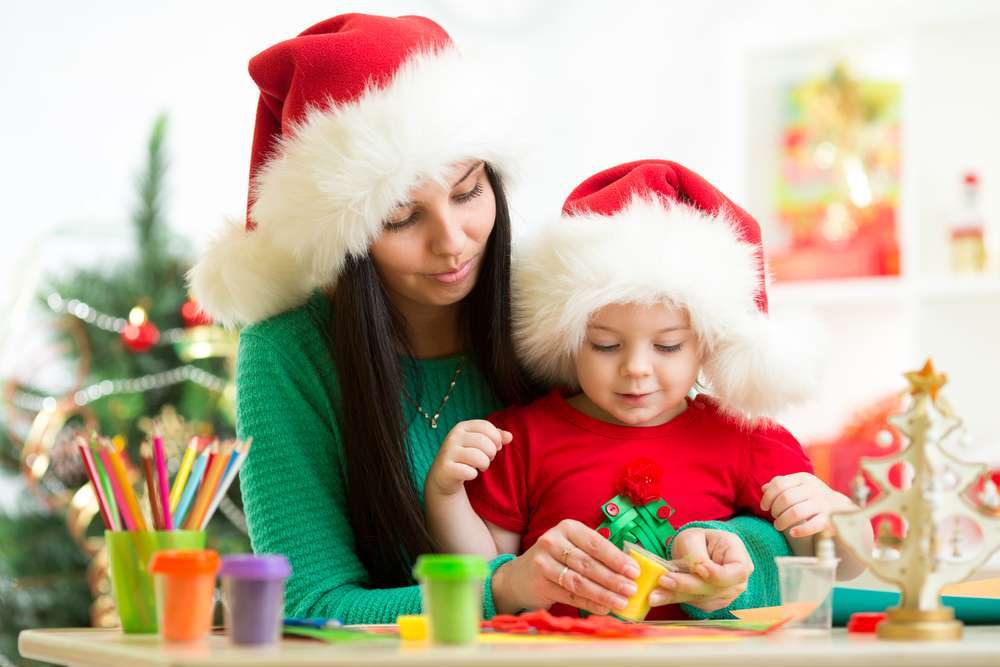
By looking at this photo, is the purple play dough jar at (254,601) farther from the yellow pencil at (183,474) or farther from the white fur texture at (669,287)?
the white fur texture at (669,287)

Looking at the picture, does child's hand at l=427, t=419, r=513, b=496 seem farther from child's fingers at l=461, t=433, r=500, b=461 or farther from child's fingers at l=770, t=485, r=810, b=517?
child's fingers at l=770, t=485, r=810, b=517

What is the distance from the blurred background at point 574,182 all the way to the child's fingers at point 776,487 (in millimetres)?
1411

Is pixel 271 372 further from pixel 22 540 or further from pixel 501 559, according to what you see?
pixel 22 540

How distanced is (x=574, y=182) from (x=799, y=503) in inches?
105

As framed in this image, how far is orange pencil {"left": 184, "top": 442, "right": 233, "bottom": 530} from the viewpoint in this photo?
1118mm

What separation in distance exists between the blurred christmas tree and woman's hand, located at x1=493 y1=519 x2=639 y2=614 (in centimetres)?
156

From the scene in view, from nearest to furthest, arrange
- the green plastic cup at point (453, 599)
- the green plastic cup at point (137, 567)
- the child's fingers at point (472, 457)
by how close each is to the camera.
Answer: the green plastic cup at point (453, 599), the green plastic cup at point (137, 567), the child's fingers at point (472, 457)

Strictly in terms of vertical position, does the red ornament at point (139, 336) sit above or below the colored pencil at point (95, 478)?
above

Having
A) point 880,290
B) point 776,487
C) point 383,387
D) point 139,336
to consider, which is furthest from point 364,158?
point 880,290

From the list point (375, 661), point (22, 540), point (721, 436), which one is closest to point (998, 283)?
point (721, 436)

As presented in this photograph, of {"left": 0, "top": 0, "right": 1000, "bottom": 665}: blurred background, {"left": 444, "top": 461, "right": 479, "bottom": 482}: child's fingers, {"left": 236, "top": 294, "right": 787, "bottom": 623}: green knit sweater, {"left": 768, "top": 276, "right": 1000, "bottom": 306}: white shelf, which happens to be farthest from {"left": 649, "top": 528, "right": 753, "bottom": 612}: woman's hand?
{"left": 768, "top": 276, "right": 1000, "bottom": 306}: white shelf

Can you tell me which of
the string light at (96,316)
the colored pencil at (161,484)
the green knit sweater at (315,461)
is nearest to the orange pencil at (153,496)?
the colored pencil at (161,484)

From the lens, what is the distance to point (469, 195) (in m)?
1.50

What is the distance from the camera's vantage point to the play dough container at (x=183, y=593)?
0.94 meters
